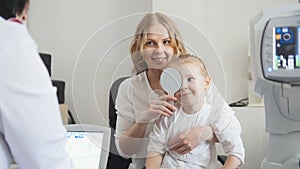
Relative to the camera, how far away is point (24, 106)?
0.67 meters

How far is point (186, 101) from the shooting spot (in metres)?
1.12

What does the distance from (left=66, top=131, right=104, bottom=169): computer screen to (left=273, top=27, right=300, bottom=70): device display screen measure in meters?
0.63

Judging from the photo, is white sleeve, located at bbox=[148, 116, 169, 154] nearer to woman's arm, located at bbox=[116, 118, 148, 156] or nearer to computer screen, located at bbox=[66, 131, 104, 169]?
woman's arm, located at bbox=[116, 118, 148, 156]

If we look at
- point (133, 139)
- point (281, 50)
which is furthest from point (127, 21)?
point (281, 50)

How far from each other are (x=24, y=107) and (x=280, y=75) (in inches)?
27.3

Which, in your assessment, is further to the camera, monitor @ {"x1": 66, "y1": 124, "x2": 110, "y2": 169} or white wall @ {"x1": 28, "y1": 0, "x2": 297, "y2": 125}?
white wall @ {"x1": 28, "y1": 0, "x2": 297, "y2": 125}

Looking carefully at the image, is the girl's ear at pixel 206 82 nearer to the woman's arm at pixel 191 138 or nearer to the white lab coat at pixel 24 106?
the woman's arm at pixel 191 138

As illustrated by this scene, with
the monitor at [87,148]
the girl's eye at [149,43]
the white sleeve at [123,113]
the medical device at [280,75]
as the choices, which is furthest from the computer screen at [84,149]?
the medical device at [280,75]

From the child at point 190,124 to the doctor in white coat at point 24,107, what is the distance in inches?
17.2

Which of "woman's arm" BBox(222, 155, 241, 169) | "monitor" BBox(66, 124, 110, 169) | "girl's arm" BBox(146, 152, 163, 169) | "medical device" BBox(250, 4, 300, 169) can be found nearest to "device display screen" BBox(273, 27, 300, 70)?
"medical device" BBox(250, 4, 300, 169)

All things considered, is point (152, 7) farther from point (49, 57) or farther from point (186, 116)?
point (186, 116)

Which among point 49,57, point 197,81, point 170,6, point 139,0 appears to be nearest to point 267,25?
point 197,81

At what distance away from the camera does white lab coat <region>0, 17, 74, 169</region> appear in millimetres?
659

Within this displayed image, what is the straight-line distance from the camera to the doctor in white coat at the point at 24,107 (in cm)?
66
